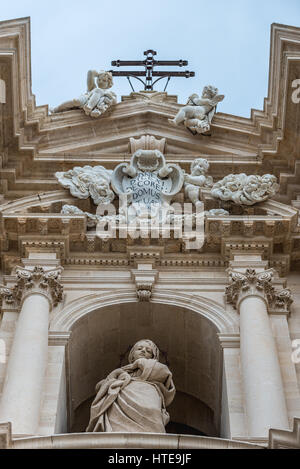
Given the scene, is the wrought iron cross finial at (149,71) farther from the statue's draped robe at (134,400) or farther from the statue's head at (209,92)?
the statue's draped robe at (134,400)

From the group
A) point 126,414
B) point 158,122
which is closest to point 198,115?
point 158,122

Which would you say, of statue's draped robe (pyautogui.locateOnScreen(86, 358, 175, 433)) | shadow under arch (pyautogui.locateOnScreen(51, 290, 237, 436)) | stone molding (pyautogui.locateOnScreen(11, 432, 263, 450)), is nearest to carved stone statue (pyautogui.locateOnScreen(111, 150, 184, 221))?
shadow under arch (pyautogui.locateOnScreen(51, 290, 237, 436))

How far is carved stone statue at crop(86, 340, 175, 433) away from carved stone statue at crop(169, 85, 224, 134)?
6.84 m

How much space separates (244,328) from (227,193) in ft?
12.0

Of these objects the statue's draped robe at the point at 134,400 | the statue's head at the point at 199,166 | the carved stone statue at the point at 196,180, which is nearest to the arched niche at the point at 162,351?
the statue's draped robe at the point at 134,400

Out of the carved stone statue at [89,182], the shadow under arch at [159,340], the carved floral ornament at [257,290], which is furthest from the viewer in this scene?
the carved stone statue at [89,182]

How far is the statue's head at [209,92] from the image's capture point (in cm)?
2495

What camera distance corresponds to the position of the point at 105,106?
81.6ft

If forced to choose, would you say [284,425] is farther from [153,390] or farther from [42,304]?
[42,304]

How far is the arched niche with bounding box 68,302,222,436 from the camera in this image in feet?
65.0

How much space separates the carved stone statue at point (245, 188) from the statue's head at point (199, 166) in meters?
0.86

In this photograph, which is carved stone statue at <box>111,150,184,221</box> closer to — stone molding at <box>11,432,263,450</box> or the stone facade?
the stone facade

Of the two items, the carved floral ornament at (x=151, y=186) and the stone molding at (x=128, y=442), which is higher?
the carved floral ornament at (x=151, y=186)

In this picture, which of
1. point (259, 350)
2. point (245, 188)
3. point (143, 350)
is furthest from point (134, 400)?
point (245, 188)
